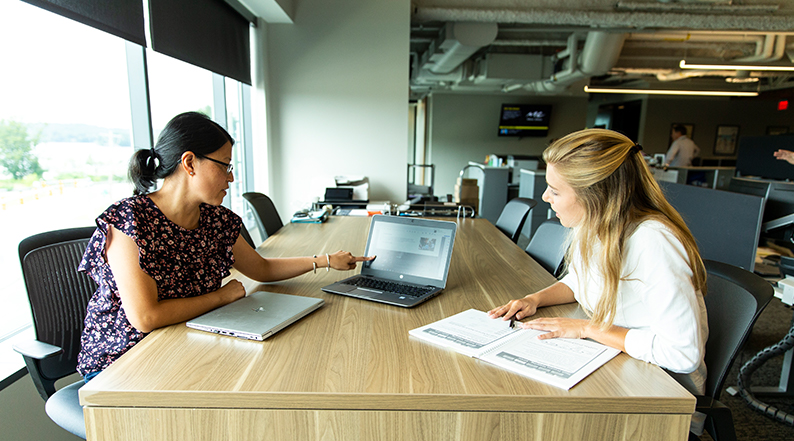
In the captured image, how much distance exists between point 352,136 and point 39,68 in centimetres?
296

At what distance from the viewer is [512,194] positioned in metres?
7.39

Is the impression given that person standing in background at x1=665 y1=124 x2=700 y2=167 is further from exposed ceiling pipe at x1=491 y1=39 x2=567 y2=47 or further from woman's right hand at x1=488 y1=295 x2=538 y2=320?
woman's right hand at x1=488 y1=295 x2=538 y2=320

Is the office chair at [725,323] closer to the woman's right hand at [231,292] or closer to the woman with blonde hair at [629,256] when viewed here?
the woman with blonde hair at [629,256]

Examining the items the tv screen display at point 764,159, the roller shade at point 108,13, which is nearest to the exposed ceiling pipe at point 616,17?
the tv screen display at point 764,159

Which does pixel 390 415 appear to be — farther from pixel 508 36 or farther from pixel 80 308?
pixel 508 36

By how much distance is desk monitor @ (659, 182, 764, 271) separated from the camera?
2457mm

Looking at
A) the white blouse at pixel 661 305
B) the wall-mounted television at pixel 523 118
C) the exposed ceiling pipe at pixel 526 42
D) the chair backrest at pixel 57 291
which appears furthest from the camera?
the wall-mounted television at pixel 523 118

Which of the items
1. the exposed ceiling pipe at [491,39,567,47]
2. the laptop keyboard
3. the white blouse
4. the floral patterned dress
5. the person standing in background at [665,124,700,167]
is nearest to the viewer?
the white blouse

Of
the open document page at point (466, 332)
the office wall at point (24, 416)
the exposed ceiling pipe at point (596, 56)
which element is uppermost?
the exposed ceiling pipe at point (596, 56)

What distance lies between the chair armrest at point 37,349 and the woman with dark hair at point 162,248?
0.24 feet

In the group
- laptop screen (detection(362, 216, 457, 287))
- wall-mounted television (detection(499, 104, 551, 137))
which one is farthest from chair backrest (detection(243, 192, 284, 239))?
wall-mounted television (detection(499, 104, 551, 137))

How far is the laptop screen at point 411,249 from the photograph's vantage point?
5.09 feet

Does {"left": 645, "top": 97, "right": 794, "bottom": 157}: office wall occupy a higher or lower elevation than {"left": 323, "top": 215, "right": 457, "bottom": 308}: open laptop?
higher

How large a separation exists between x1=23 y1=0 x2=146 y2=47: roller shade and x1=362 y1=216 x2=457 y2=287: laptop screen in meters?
1.47
